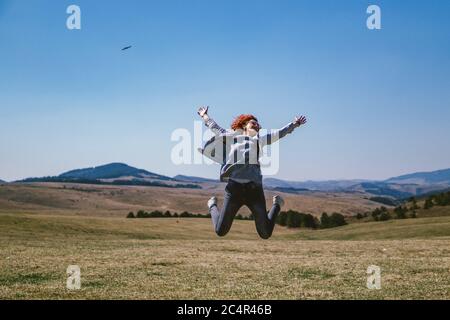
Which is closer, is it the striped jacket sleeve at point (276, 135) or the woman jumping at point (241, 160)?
the woman jumping at point (241, 160)

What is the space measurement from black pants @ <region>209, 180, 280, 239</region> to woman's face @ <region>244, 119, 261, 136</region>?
0.95m

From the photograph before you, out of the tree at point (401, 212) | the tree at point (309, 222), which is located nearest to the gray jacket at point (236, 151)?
the tree at point (309, 222)

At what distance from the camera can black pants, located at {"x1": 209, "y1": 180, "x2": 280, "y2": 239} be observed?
970cm

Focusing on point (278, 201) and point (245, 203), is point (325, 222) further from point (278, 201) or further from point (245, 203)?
point (245, 203)

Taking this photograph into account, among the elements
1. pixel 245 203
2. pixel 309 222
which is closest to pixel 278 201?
pixel 245 203

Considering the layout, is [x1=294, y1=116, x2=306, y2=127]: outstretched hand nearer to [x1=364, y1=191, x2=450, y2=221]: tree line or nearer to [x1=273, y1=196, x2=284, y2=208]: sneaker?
[x1=273, y1=196, x2=284, y2=208]: sneaker

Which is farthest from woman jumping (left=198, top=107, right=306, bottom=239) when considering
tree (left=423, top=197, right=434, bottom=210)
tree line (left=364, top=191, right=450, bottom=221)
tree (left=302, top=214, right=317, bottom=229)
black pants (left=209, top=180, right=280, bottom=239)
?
tree (left=423, top=197, right=434, bottom=210)

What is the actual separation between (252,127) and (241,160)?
710mm

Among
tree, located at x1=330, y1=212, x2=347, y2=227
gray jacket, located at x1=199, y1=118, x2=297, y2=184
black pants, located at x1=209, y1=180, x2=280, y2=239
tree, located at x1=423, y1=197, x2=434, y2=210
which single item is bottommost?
tree, located at x1=330, y1=212, x2=347, y2=227

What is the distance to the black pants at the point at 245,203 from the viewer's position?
382 inches

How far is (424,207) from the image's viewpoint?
10450cm

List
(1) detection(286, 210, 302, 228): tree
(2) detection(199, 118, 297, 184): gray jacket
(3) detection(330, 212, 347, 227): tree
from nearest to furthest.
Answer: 1. (2) detection(199, 118, 297, 184): gray jacket
2. (1) detection(286, 210, 302, 228): tree
3. (3) detection(330, 212, 347, 227): tree

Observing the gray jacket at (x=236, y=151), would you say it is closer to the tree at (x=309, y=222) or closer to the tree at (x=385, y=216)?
the tree at (x=309, y=222)
